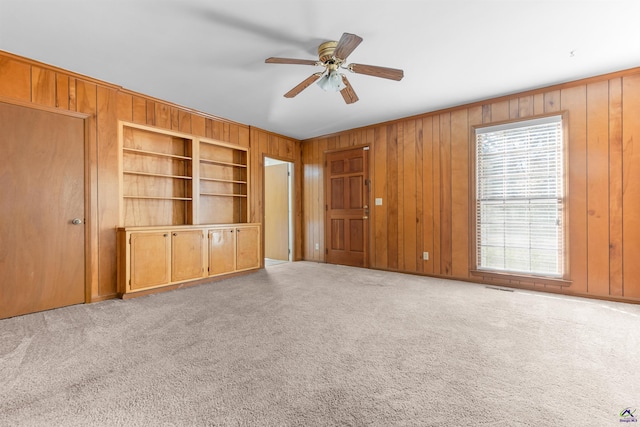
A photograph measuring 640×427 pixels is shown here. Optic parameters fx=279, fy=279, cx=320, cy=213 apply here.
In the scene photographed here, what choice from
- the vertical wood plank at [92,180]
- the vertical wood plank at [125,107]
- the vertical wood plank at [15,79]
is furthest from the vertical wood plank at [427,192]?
the vertical wood plank at [15,79]

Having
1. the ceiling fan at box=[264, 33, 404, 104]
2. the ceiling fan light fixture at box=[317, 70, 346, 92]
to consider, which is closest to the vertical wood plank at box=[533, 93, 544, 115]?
the ceiling fan at box=[264, 33, 404, 104]

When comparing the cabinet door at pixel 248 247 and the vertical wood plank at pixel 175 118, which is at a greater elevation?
the vertical wood plank at pixel 175 118

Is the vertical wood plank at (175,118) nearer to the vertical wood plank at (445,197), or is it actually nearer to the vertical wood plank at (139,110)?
the vertical wood plank at (139,110)

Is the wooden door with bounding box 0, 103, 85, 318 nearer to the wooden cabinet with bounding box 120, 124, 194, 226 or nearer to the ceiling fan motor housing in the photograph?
the wooden cabinet with bounding box 120, 124, 194, 226

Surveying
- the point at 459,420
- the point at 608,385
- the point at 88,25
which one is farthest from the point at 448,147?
the point at 88,25

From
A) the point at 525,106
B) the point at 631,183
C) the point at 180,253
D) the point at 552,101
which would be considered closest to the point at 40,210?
the point at 180,253

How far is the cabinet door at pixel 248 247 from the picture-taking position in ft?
14.8

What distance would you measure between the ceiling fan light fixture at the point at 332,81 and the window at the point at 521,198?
2.41 m

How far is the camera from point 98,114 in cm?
320

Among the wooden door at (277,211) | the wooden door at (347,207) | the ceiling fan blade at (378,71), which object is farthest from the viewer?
the wooden door at (277,211)

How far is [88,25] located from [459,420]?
3.65 meters

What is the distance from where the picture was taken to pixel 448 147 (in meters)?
4.13

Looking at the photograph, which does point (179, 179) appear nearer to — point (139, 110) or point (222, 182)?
point (222, 182)

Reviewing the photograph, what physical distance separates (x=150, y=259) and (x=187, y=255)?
47 centimetres
